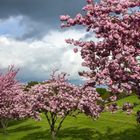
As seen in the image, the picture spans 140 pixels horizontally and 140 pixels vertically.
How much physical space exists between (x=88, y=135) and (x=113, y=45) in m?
27.0

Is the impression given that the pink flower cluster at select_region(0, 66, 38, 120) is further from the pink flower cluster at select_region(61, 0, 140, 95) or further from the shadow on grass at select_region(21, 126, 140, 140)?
the pink flower cluster at select_region(61, 0, 140, 95)

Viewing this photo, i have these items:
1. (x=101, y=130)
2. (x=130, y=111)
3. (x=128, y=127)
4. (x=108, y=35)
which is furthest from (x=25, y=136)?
(x=108, y=35)

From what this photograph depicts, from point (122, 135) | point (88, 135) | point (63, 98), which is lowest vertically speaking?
point (122, 135)

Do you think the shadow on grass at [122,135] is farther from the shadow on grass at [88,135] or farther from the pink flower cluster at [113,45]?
the pink flower cluster at [113,45]

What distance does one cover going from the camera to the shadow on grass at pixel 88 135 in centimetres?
4716

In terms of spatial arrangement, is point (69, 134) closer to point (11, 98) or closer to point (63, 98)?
point (63, 98)

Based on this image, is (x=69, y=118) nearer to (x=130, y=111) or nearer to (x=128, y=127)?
(x=128, y=127)

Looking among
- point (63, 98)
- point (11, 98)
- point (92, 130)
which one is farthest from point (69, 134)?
point (11, 98)

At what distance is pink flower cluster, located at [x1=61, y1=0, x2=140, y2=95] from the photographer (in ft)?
76.4

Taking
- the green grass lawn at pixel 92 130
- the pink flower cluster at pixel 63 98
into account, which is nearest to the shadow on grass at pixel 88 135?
the green grass lawn at pixel 92 130

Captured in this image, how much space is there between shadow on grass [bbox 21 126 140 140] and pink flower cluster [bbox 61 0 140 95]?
2251 centimetres

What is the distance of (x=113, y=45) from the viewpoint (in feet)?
78.9

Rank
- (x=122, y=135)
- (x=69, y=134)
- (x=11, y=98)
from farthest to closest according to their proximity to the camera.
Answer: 1. (x=11, y=98)
2. (x=69, y=134)
3. (x=122, y=135)

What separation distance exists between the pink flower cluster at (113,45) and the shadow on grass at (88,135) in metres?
22.5
